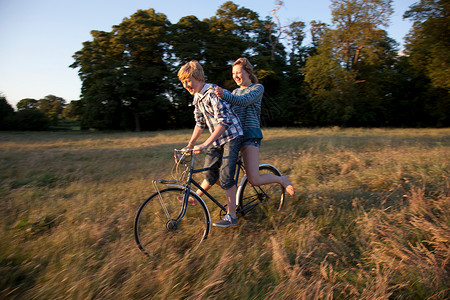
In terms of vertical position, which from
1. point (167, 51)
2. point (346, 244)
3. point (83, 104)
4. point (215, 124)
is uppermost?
point (167, 51)

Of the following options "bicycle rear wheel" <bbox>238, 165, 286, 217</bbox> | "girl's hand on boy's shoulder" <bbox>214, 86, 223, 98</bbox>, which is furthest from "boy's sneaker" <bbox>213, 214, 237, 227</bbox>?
"girl's hand on boy's shoulder" <bbox>214, 86, 223, 98</bbox>

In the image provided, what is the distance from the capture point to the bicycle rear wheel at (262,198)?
11.9 feet

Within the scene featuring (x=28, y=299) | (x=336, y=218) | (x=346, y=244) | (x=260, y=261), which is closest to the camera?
(x=28, y=299)

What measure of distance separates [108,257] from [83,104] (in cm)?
3135

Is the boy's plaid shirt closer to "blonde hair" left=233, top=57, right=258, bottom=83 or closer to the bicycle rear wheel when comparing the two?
"blonde hair" left=233, top=57, right=258, bottom=83

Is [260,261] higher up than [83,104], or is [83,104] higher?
[83,104]

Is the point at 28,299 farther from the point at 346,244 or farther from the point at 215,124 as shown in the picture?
the point at 346,244

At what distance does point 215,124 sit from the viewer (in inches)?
117

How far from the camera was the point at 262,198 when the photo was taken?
3.84 m

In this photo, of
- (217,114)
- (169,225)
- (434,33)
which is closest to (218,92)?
(217,114)

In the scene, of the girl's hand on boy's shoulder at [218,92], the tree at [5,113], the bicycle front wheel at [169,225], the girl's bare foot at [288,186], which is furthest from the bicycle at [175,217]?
the tree at [5,113]

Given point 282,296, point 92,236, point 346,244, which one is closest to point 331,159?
point 346,244

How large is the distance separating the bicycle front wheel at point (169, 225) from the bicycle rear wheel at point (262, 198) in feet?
2.42

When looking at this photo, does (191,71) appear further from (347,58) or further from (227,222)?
(347,58)
